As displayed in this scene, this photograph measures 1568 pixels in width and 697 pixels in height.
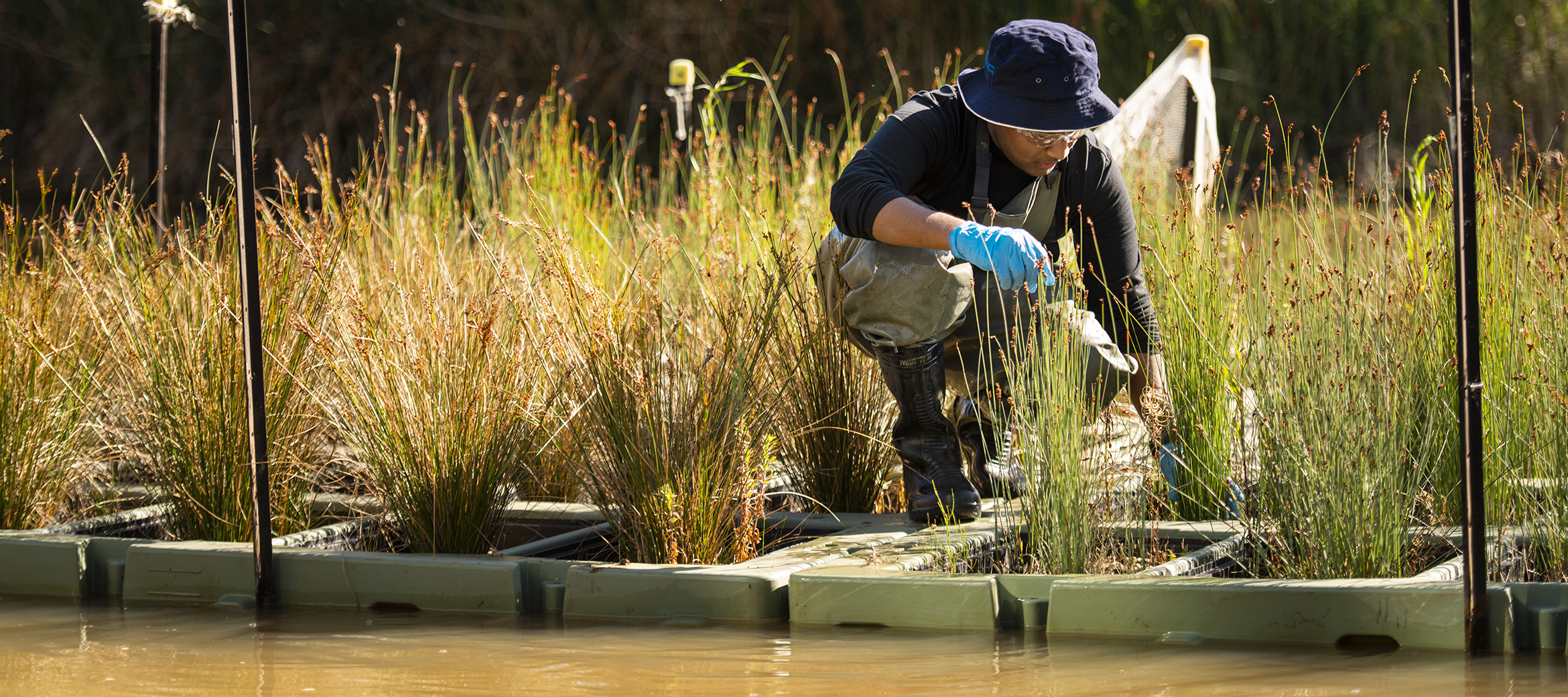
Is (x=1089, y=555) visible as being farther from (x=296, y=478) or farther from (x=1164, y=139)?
(x=1164, y=139)

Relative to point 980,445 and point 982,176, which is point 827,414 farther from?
point 982,176

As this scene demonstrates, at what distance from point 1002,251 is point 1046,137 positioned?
0.36 metres

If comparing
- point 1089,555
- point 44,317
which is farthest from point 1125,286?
point 44,317

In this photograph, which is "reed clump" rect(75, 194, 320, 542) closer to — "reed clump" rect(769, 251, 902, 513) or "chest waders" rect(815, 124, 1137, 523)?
"reed clump" rect(769, 251, 902, 513)

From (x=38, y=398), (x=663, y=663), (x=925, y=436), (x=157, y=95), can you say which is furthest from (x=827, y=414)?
(x=157, y=95)

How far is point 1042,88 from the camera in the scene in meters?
2.83

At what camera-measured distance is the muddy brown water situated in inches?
82.4

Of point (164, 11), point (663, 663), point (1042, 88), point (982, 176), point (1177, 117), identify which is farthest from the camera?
point (1177, 117)

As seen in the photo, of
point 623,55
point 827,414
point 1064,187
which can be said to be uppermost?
point 623,55

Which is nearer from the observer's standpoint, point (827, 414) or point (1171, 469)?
point (1171, 469)

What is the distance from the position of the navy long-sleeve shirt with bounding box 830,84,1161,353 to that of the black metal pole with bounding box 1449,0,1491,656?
863 mm

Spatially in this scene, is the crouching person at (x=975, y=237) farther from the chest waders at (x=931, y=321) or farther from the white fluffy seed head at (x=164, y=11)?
the white fluffy seed head at (x=164, y=11)

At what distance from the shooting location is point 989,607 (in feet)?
8.02

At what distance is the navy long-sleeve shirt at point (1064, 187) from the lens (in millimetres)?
2895
